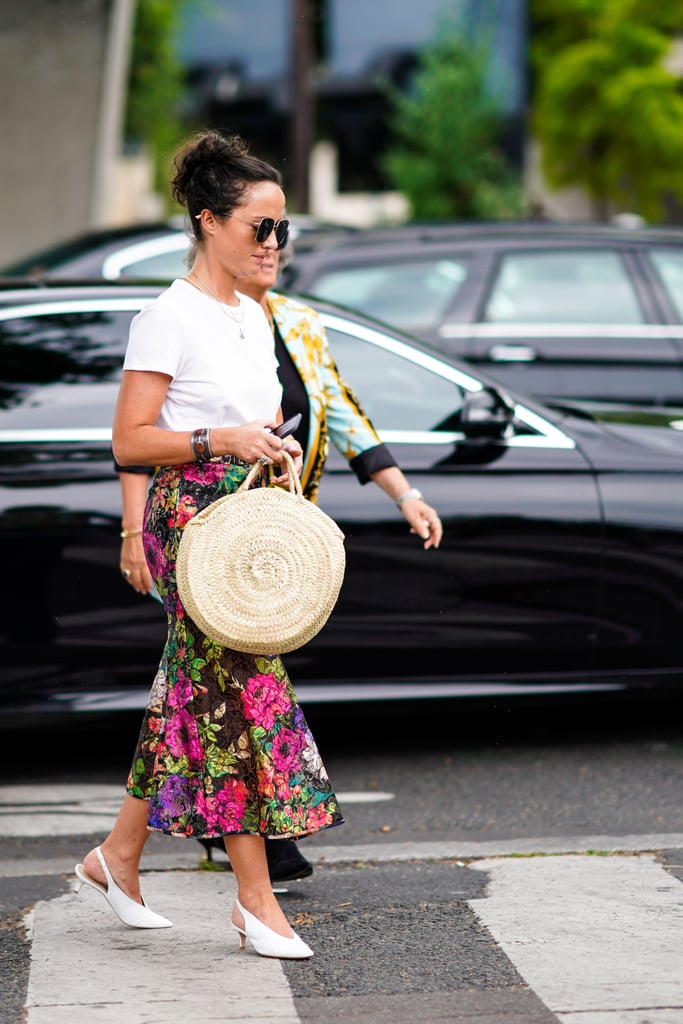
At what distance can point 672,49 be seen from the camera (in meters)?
25.8

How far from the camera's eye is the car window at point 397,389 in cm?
525

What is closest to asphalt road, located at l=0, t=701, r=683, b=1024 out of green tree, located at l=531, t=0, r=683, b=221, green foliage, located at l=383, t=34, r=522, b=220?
green tree, located at l=531, t=0, r=683, b=221

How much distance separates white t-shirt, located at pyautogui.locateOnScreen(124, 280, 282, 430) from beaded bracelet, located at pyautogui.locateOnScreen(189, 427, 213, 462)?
0.08 m

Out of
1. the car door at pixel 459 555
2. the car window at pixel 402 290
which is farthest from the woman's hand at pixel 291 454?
the car window at pixel 402 290

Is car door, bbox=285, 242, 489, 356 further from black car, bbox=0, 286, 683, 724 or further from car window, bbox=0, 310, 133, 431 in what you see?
car window, bbox=0, 310, 133, 431

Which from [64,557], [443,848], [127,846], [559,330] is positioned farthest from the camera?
[559,330]

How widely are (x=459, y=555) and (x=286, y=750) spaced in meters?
1.65

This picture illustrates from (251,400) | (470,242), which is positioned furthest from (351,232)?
(251,400)

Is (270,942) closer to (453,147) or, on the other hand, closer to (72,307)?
(72,307)

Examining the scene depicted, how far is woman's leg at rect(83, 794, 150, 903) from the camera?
3.83 meters

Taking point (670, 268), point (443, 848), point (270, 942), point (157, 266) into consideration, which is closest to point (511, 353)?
point (670, 268)

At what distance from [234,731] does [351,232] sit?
16.2 feet

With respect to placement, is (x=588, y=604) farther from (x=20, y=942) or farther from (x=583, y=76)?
(x=583, y=76)

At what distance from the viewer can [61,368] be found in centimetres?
522
